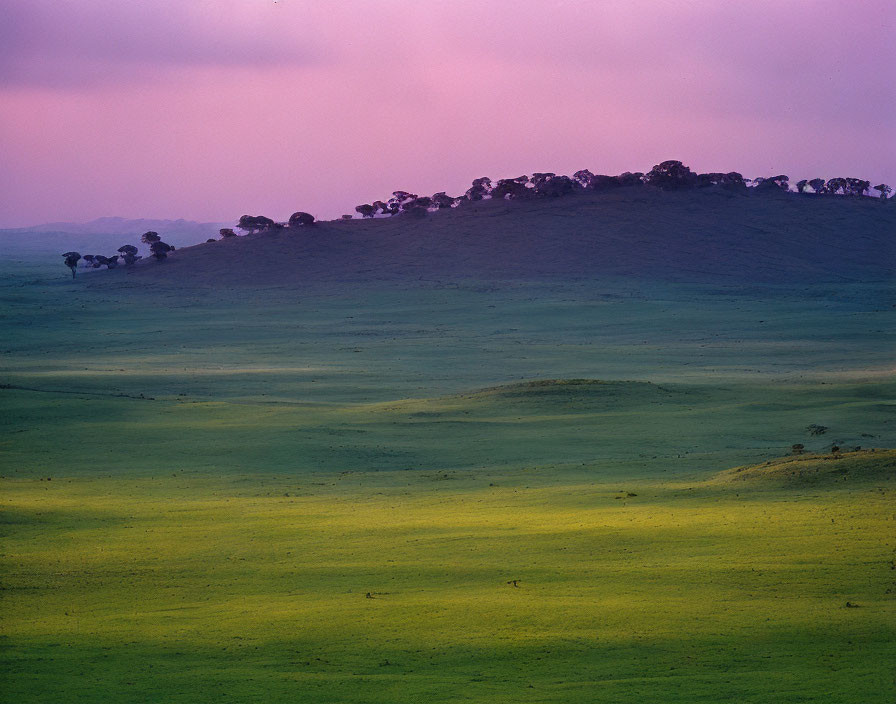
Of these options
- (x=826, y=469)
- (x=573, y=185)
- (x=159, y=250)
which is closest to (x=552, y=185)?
(x=573, y=185)

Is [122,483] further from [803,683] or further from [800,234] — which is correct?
[800,234]

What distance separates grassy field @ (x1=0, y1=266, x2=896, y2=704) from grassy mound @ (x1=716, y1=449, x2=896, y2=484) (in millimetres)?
86

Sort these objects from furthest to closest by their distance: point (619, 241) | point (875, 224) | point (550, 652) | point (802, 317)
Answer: point (875, 224)
point (619, 241)
point (802, 317)
point (550, 652)

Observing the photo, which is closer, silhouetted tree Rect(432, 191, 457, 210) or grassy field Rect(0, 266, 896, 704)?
grassy field Rect(0, 266, 896, 704)

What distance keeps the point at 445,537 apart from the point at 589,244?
93.2m

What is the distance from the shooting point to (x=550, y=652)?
12.9 metres

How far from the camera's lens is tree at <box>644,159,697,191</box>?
128m

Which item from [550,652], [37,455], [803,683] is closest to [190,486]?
[37,455]

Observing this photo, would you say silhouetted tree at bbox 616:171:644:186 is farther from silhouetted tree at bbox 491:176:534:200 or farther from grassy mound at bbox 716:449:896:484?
grassy mound at bbox 716:449:896:484

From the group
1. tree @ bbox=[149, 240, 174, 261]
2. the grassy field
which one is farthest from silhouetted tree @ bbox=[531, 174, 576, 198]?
the grassy field

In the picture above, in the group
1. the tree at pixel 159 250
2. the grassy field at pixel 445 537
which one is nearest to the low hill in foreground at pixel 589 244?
the tree at pixel 159 250

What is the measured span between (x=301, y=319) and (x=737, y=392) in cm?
4713

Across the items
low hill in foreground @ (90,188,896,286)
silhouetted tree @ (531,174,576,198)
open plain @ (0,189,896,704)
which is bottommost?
open plain @ (0,189,896,704)

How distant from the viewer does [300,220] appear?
12194 centimetres
